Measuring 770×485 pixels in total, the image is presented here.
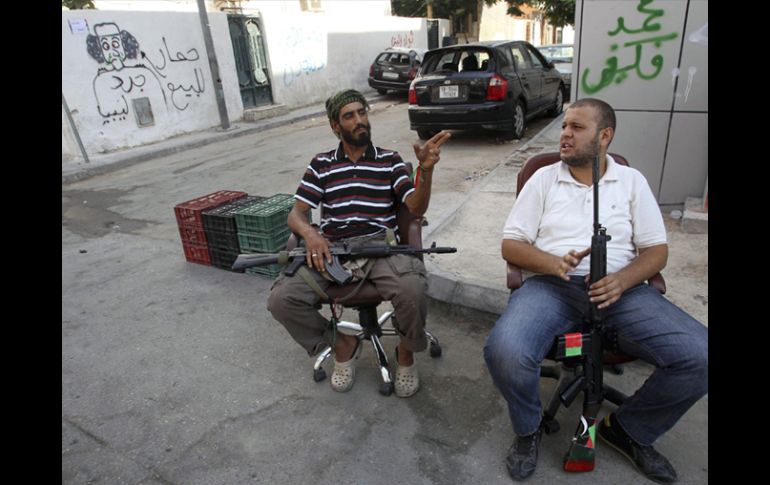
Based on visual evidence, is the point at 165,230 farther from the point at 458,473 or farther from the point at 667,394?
the point at 667,394

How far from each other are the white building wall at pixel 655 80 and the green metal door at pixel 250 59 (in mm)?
10749

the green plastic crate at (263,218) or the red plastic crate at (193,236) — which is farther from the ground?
the green plastic crate at (263,218)

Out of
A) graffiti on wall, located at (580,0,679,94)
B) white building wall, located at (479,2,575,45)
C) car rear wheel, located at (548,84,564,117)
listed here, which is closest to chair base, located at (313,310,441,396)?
graffiti on wall, located at (580,0,679,94)

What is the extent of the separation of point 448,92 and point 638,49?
3850 millimetres

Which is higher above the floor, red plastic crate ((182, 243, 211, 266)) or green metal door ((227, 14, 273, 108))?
green metal door ((227, 14, 273, 108))

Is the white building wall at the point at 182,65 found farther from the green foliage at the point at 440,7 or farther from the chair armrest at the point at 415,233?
the green foliage at the point at 440,7

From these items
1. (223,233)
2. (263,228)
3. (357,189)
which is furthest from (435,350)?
(223,233)

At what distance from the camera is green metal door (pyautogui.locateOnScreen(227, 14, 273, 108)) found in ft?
42.9

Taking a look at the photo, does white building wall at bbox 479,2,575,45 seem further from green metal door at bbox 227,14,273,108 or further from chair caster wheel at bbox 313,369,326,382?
chair caster wheel at bbox 313,369,326,382

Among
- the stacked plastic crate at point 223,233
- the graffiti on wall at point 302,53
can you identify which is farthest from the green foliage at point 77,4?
the stacked plastic crate at point 223,233

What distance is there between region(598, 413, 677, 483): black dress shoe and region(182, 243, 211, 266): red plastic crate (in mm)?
3577

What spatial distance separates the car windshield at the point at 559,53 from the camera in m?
12.8

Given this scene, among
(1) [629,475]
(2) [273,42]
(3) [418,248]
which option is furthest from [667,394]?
(2) [273,42]

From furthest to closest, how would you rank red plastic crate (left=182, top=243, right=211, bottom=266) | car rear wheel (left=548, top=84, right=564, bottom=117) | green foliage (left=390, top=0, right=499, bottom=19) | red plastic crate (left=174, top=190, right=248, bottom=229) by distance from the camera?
green foliage (left=390, top=0, right=499, bottom=19) < car rear wheel (left=548, top=84, right=564, bottom=117) < red plastic crate (left=182, top=243, right=211, bottom=266) < red plastic crate (left=174, top=190, right=248, bottom=229)
